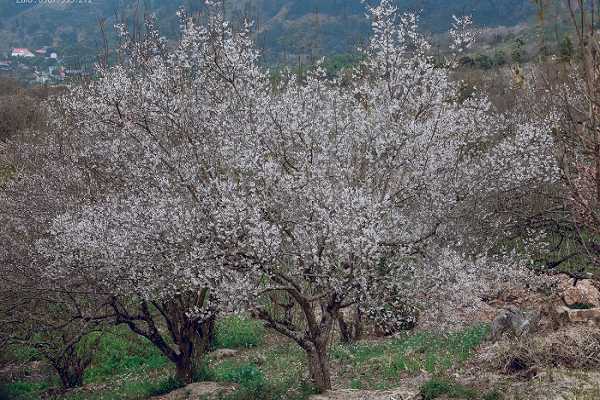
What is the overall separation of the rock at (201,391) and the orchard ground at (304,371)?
25 centimetres

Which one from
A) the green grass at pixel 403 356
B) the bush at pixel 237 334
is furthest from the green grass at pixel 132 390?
the green grass at pixel 403 356

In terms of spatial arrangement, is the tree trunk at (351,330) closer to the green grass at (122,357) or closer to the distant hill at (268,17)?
the green grass at (122,357)

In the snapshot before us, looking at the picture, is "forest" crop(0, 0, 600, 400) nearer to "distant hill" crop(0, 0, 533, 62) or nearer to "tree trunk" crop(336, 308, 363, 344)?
"tree trunk" crop(336, 308, 363, 344)

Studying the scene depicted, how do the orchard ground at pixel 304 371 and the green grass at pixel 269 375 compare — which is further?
the green grass at pixel 269 375

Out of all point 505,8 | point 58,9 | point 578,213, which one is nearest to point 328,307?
point 578,213

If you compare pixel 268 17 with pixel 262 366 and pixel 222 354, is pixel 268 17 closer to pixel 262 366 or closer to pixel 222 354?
pixel 222 354

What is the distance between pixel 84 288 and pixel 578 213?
8200 millimetres

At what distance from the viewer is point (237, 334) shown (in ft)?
52.8

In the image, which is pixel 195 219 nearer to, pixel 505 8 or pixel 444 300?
pixel 444 300

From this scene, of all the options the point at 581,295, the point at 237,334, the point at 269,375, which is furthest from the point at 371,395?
the point at 237,334

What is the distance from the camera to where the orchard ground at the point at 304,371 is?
7.61m

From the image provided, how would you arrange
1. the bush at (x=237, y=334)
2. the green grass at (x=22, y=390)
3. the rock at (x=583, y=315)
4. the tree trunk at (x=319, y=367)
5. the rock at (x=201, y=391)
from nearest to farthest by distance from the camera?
the tree trunk at (x=319, y=367) → the rock at (x=201, y=391) → the rock at (x=583, y=315) → the green grass at (x=22, y=390) → the bush at (x=237, y=334)

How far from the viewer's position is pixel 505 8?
98312 mm

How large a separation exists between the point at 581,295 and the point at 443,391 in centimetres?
586
